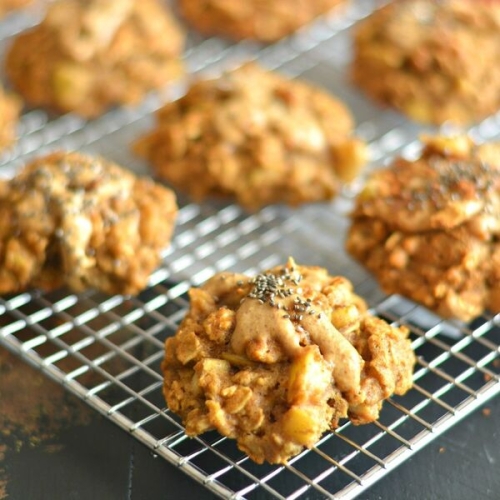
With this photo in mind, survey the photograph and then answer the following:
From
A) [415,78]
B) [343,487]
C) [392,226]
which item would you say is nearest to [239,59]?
[415,78]

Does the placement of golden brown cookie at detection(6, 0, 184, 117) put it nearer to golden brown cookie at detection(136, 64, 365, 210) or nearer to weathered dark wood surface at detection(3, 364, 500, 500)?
golden brown cookie at detection(136, 64, 365, 210)

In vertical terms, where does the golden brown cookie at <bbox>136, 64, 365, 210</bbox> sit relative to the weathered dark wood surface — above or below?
above

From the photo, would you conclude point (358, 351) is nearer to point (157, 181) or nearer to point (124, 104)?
point (157, 181)

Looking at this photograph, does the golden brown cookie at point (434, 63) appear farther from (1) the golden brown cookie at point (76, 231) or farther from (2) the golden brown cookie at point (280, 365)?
(2) the golden brown cookie at point (280, 365)

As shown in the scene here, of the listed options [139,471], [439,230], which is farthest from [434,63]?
[139,471]

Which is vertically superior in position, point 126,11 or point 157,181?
point 126,11

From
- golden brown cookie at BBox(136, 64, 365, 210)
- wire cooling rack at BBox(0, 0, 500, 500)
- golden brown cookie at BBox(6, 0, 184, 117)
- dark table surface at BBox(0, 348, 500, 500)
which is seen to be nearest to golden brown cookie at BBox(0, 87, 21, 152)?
wire cooling rack at BBox(0, 0, 500, 500)

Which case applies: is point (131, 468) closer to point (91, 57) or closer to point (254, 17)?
point (91, 57)
